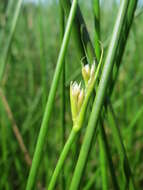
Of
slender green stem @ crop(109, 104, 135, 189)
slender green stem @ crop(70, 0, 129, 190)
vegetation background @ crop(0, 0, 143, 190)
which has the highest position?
slender green stem @ crop(70, 0, 129, 190)

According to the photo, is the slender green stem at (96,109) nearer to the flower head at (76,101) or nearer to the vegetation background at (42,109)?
the flower head at (76,101)

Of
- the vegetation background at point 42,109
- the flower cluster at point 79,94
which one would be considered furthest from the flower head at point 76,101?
the vegetation background at point 42,109

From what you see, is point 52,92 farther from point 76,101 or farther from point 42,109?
point 42,109

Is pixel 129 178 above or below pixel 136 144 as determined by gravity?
above

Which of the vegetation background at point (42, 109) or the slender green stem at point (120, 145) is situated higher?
the slender green stem at point (120, 145)

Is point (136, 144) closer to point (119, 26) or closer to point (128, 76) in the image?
point (128, 76)

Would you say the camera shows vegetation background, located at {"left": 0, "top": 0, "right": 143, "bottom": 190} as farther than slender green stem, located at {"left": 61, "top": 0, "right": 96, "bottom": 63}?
Yes

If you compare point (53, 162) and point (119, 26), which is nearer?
point (119, 26)

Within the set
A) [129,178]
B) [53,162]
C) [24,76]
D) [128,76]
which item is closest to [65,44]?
[129,178]

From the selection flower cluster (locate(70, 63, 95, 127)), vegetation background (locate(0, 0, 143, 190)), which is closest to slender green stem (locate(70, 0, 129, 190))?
flower cluster (locate(70, 63, 95, 127))

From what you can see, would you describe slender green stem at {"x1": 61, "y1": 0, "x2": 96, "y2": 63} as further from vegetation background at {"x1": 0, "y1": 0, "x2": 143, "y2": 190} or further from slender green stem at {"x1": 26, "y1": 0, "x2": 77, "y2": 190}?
vegetation background at {"x1": 0, "y1": 0, "x2": 143, "y2": 190}

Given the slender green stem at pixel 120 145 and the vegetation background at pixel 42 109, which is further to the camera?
the vegetation background at pixel 42 109
